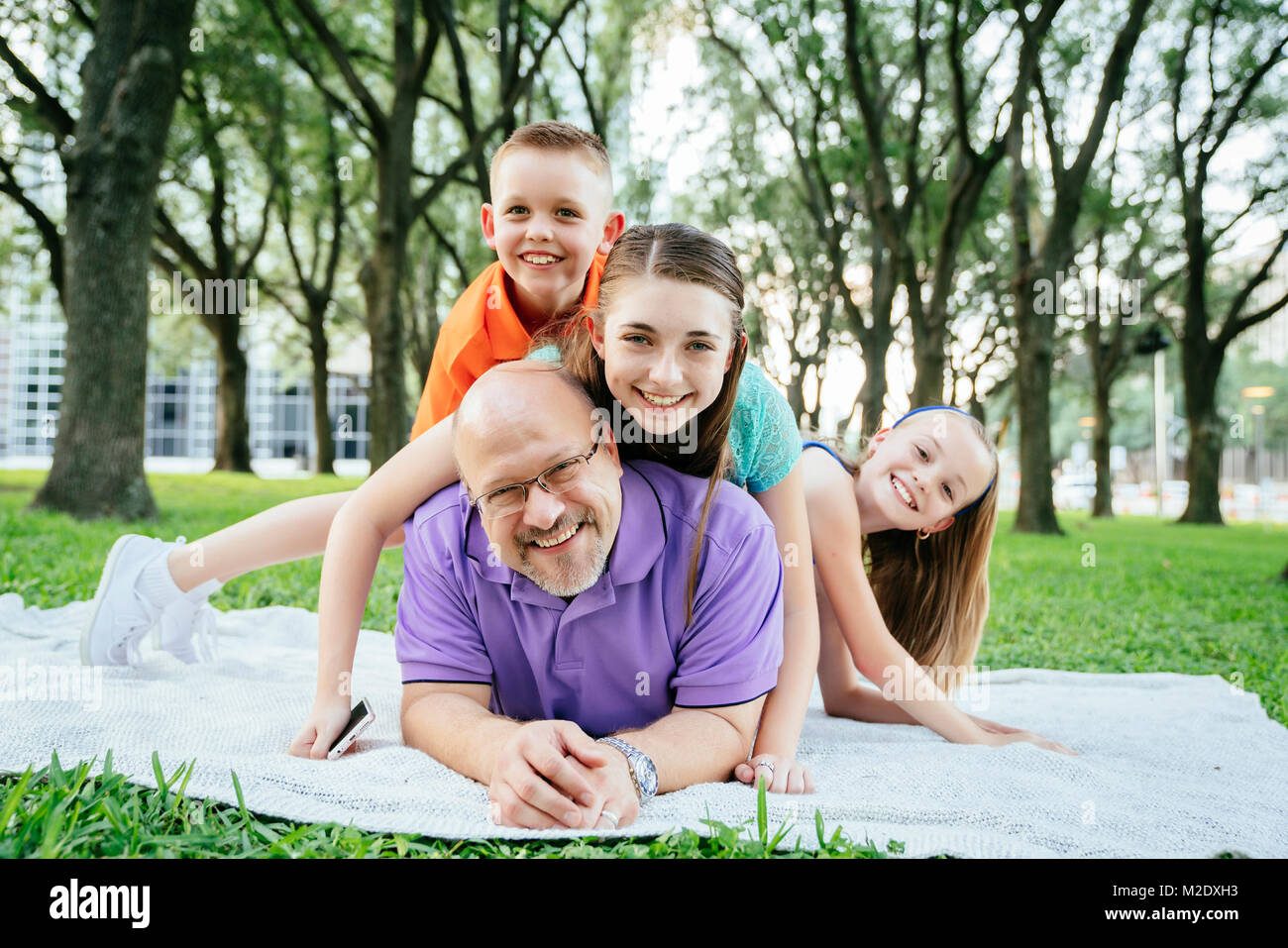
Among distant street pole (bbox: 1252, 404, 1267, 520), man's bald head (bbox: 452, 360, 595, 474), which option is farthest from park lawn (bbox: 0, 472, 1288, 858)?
distant street pole (bbox: 1252, 404, 1267, 520)

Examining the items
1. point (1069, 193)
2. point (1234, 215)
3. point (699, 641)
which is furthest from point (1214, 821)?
point (1234, 215)

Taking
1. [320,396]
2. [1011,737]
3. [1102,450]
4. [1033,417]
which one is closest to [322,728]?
[1011,737]

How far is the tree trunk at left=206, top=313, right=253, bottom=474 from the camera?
19781mm

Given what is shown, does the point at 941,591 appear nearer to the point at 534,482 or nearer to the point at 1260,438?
the point at 534,482

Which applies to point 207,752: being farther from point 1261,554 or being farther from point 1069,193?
point 1261,554

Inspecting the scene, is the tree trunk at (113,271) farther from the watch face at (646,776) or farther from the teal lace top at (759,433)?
the watch face at (646,776)

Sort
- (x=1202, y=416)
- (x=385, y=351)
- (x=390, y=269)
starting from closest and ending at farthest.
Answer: (x=390, y=269), (x=385, y=351), (x=1202, y=416)

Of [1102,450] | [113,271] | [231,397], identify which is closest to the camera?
[113,271]

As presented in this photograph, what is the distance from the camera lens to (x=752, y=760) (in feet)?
8.05

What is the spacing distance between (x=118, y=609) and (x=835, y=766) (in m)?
2.58

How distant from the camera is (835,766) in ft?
8.71

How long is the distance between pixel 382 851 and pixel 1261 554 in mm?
13231

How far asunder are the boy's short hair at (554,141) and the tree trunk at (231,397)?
1834cm

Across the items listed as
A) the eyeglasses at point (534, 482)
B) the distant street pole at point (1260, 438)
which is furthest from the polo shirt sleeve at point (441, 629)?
the distant street pole at point (1260, 438)
